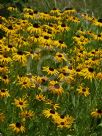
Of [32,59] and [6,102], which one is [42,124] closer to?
[6,102]

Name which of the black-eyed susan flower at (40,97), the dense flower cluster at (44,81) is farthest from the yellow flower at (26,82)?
the black-eyed susan flower at (40,97)

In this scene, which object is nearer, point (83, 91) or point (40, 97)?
point (40, 97)

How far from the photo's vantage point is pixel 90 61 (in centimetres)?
800

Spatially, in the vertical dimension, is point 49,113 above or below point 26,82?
below

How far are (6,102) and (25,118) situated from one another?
494mm

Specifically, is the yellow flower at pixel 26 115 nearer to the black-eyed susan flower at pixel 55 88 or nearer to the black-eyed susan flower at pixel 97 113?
the black-eyed susan flower at pixel 55 88

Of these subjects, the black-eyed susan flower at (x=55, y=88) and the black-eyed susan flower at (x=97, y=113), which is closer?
the black-eyed susan flower at (x=97, y=113)

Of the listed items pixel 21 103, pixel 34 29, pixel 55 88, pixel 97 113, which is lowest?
pixel 97 113

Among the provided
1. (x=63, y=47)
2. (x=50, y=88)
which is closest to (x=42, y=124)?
(x=50, y=88)

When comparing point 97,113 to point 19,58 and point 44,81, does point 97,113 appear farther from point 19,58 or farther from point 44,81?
point 19,58

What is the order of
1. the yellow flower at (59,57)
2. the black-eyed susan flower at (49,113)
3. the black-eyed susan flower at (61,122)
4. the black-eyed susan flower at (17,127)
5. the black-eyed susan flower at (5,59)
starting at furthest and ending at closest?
the yellow flower at (59,57) → the black-eyed susan flower at (5,59) → the black-eyed susan flower at (49,113) → the black-eyed susan flower at (61,122) → the black-eyed susan flower at (17,127)

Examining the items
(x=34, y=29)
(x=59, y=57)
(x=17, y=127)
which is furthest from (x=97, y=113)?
(x=34, y=29)

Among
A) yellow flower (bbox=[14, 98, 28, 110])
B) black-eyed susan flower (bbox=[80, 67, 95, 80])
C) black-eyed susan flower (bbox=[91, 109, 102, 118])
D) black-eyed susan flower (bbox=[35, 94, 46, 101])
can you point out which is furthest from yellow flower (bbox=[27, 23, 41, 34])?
black-eyed susan flower (bbox=[91, 109, 102, 118])

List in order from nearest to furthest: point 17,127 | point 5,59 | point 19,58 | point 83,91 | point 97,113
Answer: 1. point 17,127
2. point 97,113
3. point 83,91
4. point 5,59
5. point 19,58
